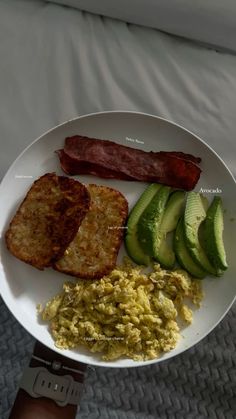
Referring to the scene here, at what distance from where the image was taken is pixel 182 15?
1.59 meters

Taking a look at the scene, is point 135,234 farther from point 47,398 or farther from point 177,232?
point 47,398

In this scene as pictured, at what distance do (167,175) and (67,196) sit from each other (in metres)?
0.27

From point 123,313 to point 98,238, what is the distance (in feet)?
0.69

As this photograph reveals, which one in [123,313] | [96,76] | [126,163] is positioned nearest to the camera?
[123,313]

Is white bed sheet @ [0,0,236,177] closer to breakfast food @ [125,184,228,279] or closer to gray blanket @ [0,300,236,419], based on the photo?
breakfast food @ [125,184,228,279]

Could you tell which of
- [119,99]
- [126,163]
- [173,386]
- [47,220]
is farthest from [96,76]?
[173,386]

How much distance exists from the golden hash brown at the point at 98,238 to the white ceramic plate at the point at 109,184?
0.04 m

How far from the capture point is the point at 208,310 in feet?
4.94

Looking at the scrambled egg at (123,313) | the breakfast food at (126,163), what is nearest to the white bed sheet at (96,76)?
the breakfast food at (126,163)

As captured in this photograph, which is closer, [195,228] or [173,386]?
[195,228]

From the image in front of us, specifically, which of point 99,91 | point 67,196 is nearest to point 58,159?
point 67,196

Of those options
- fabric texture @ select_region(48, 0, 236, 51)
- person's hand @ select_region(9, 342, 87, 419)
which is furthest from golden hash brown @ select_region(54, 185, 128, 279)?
fabric texture @ select_region(48, 0, 236, 51)

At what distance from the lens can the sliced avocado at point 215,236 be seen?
1476 mm

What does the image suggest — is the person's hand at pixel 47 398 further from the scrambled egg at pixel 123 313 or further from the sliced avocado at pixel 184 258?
the sliced avocado at pixel 184 258
